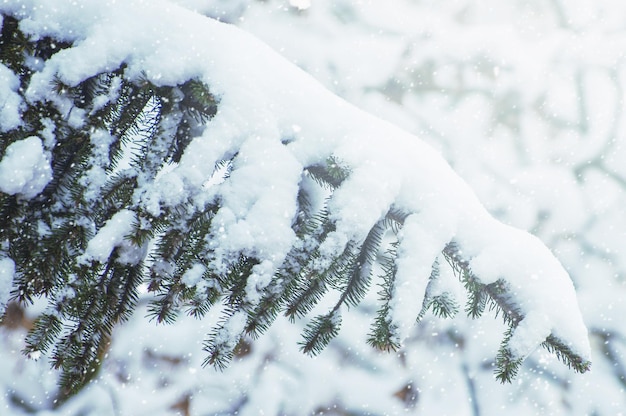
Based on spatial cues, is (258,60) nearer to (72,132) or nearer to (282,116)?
(282,116)

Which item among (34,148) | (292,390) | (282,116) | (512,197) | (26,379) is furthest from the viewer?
(512,197)

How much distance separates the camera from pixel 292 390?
5.09 meters

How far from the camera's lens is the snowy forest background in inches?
197

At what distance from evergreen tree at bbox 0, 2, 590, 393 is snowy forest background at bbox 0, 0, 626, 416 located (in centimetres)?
397

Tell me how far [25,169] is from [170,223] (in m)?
0.35

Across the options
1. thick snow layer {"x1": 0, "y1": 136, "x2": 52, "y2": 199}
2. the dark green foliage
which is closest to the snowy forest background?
the dark green foliage

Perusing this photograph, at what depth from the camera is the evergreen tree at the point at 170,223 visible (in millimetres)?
1088

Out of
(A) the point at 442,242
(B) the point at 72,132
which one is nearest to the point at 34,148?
(B) the point at 72,132

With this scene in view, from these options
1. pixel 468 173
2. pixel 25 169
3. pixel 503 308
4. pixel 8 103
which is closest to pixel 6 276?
pixel 25 169

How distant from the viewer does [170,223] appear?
1.10 meters

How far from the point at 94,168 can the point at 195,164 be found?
0.85 feet

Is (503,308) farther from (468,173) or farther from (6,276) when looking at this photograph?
(468,173)

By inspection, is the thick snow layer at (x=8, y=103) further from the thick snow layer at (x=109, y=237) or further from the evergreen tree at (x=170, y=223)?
the thick snow layer at (x=109, y=237)

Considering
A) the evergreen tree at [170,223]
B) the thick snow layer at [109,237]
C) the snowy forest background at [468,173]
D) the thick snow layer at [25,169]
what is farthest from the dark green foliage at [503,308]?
the snowy forest background at [468,173]
